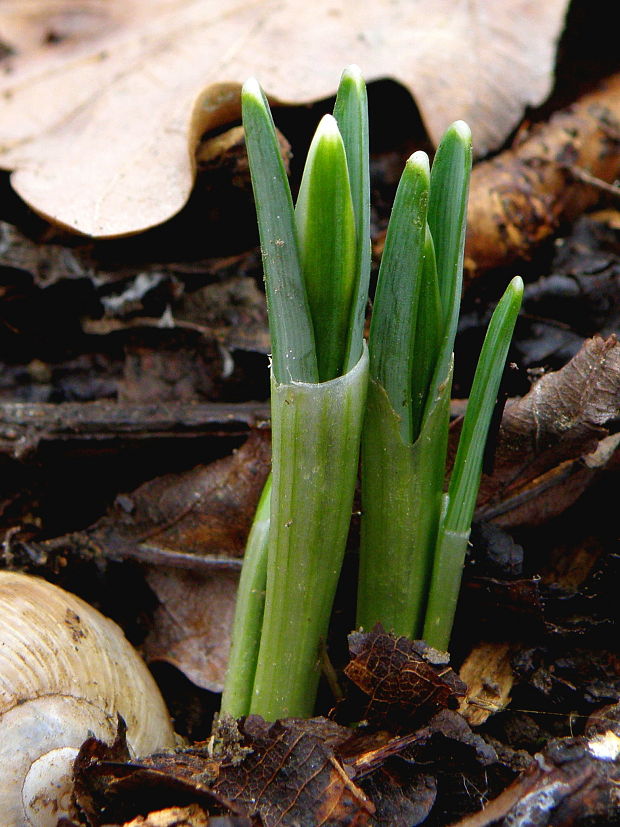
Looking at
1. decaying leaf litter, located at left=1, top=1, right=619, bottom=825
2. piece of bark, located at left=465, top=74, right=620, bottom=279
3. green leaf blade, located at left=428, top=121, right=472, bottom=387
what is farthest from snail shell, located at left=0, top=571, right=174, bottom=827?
piece of bark, located at left=465, top=74, right=620, bottom=279

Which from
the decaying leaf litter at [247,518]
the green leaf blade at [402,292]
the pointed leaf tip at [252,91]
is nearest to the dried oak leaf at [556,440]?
the decaying leaf litter at [247,518]

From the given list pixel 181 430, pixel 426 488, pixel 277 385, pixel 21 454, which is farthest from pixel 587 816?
pixel 21 454

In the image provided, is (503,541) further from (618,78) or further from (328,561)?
(618,78)

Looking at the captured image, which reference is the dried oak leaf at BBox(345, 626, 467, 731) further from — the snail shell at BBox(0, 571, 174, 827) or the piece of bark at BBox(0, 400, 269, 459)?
the piece of bark at BBox(0, 400, 269, 459)

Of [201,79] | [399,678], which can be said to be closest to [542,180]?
[201,79]

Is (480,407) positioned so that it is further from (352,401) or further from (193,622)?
(193,622)

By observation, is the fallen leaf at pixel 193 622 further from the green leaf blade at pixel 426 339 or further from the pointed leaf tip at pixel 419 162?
the pointed leaf tip at pixel 419 162
